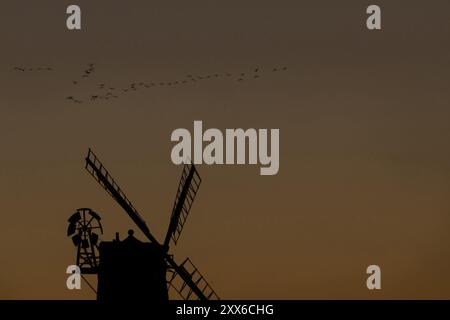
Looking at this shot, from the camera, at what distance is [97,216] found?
51594 millimetres

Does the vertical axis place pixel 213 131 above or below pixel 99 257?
above
